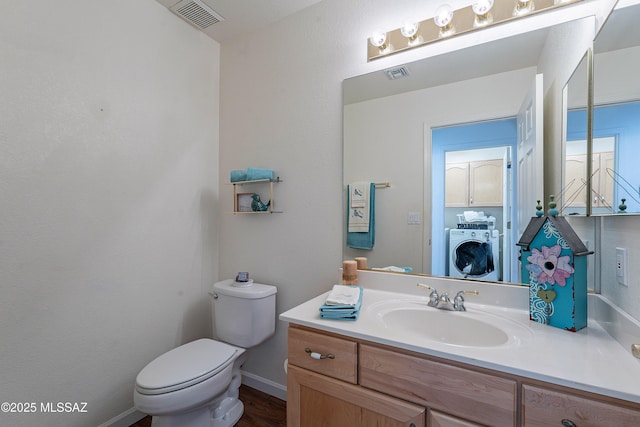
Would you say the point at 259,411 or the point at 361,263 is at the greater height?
the point at 361,263

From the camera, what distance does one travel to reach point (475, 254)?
132cm

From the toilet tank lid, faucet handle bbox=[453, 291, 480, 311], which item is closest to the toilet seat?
the toilet tank lid

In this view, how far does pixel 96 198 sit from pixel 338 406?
1.53 metres

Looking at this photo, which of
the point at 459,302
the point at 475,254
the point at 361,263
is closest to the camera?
the point at 459,302

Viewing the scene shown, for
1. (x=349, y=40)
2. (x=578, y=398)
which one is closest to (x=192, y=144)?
(x=349, y=40)

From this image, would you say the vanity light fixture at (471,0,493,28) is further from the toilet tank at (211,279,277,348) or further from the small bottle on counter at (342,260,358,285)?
the toilet tank at (211,279,277,348)

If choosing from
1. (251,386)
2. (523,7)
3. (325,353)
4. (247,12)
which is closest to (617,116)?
(523,7)

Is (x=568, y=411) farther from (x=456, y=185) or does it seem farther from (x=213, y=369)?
(x=213, y=369)

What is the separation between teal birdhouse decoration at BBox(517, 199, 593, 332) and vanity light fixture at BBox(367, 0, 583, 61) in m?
0.85

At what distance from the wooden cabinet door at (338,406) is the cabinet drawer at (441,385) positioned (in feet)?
0.12

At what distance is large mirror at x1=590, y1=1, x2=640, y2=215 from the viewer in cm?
82

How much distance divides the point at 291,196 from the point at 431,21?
1.18 m

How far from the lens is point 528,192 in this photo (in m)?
1.21

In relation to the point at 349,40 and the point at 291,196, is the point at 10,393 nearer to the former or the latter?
the point at 291,196
